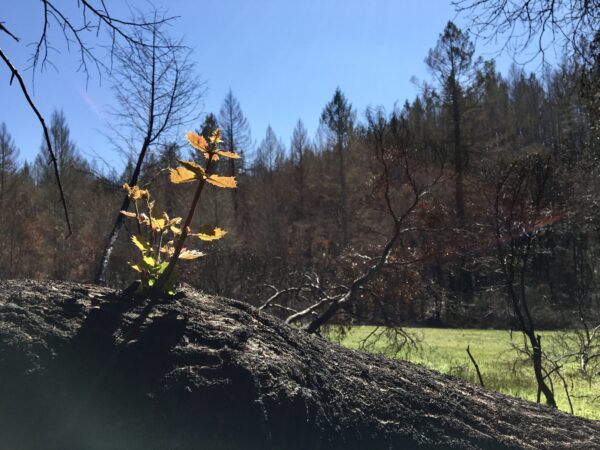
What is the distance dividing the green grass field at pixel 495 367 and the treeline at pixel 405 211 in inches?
37.1

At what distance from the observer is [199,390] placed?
183 cm

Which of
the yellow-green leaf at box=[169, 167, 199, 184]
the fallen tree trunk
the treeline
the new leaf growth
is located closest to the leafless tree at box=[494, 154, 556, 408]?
the treeline

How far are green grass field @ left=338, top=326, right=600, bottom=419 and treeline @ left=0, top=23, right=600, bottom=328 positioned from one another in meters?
0.94

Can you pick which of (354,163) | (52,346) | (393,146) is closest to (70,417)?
(52,346)

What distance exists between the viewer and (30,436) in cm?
167

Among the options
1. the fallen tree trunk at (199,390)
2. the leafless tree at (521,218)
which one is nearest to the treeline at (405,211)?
the leafless tree at (521,218)

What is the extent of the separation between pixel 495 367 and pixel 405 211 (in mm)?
3518

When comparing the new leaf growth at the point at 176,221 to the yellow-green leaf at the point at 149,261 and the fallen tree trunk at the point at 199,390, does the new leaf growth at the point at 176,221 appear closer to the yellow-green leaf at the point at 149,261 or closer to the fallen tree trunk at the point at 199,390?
the yellow-green leaf at the point at 149,261

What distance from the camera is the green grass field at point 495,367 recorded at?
670 centimetres

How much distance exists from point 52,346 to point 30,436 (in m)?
0.32

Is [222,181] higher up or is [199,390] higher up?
[222,181]

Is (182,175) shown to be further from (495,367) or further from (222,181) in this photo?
(495,367)

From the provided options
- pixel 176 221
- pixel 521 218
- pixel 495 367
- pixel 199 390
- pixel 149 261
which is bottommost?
pixel 495 367

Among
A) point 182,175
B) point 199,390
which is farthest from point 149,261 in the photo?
point 199,390
